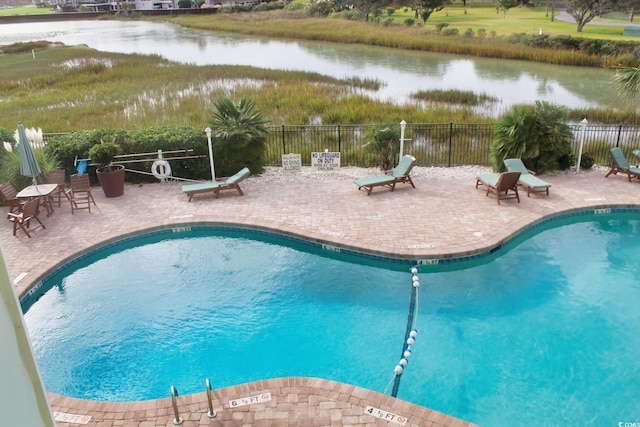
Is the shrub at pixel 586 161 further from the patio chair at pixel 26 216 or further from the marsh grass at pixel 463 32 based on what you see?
the marsh grass at pixel 463 32

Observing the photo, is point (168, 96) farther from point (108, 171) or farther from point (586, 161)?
point (586, 161)

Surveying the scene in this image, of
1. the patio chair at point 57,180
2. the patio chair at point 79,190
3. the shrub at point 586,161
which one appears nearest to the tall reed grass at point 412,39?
the shrub at point 586,161

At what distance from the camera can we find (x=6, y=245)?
1035 centimetres

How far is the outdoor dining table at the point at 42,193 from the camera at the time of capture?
1135cm

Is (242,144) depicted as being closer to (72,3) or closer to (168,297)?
(168,297)

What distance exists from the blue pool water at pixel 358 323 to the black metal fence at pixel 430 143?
4.84 m

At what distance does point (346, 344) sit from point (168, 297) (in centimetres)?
330

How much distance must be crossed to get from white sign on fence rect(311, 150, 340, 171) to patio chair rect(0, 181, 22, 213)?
7.05m

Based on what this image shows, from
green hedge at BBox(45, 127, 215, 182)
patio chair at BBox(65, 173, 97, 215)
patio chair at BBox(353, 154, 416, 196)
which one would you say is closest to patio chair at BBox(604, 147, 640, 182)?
patio chair at BBox(353, 154, 416, 196)

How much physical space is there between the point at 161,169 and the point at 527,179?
356 inches

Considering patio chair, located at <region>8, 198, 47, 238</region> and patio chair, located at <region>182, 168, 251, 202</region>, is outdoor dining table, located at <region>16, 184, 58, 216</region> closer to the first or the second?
patio chair, located at <region>8, 198, 47, 238</region>

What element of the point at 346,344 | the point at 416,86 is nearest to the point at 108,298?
the point at 346,344

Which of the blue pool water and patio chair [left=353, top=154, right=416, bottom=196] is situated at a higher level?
patio chair [left=353, top=154, right=416, bottom=196]

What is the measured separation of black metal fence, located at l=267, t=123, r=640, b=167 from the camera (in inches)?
601
